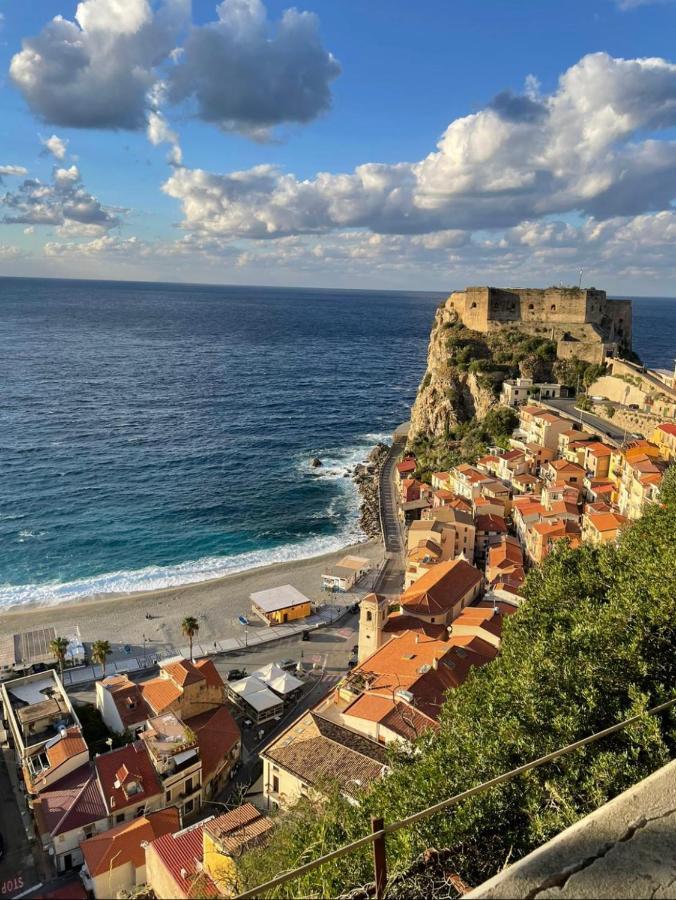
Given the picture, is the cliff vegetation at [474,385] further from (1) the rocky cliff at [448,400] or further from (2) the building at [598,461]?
(2) the building at [598,461]

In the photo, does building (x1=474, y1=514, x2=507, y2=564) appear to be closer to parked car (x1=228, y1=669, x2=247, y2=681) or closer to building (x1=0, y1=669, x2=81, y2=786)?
parked car (x1=228, y1=669, x2=247, y2=681)

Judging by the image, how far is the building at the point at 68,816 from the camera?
20578 millimetres

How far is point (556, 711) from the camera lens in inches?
421

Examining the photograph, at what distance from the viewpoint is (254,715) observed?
28.6 m

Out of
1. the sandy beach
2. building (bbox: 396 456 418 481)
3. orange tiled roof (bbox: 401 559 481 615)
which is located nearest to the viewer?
orange tiled roof (bbox: 401 559 481 615)

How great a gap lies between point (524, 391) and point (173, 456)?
129 ft

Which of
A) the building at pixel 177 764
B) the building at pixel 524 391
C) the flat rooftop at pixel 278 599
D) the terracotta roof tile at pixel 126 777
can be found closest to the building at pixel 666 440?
the building at pixel 524 391

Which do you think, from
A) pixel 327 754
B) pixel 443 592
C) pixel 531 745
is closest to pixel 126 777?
pixel 327 754

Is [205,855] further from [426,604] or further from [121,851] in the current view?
[426,604]

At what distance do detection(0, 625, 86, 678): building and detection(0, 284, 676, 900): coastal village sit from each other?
0.12m

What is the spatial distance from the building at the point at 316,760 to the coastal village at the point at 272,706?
6 cm

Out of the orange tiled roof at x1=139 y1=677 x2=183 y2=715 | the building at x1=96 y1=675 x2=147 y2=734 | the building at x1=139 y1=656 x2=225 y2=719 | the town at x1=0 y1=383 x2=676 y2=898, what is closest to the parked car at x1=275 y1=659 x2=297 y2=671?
the town at x1=0 y1=383 x2=676 y2=898

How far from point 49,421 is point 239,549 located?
140ft

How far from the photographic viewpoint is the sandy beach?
3703 cm
